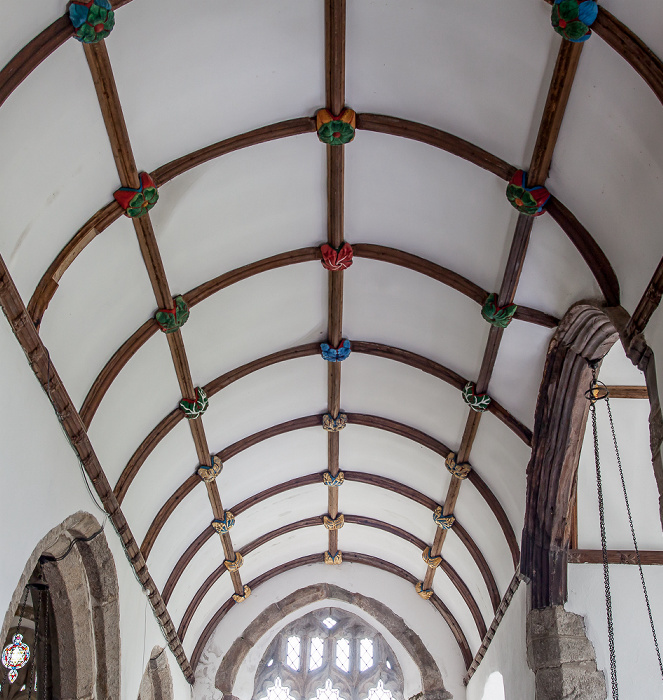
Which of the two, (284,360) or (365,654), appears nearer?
(284,360)

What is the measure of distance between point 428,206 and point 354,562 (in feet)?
25.0

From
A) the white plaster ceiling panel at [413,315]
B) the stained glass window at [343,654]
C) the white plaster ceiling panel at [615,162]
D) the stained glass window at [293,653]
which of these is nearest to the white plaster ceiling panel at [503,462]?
the white plaster ceiling panel at [413,315]

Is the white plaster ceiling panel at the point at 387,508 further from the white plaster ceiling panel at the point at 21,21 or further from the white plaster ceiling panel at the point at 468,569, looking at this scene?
the white plaster ceiling panel at the point at 21,21

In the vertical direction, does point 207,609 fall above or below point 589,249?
below

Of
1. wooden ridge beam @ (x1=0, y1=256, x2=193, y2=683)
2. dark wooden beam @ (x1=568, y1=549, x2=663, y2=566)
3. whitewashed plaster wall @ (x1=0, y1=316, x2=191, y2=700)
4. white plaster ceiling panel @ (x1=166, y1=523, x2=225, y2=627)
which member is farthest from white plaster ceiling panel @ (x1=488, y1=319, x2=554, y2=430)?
white plaster ceiling panel @ (x1=166, y1=523, x2=225, y2=627)

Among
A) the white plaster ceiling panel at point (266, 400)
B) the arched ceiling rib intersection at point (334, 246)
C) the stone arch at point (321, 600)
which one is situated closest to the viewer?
the arched ceiling rib intersection at point (334, 246)

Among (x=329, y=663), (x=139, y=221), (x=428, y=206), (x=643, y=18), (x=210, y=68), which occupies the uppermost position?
(x=428, y=206)

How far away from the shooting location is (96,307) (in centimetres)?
556

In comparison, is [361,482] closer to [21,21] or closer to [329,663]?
[329,663]

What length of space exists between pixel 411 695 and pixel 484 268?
7.68 m

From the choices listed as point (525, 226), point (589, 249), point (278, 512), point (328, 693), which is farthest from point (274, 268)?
point (328, 693)

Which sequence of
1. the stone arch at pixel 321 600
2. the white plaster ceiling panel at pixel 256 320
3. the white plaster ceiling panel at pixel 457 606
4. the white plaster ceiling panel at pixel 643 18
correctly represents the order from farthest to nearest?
the stone arch at pixel 321 600
the white plaster ceiling panel at pixel 457 606
the white plaster ceiling panel at pixel 256 320
the white plaster ceiling panel at pixel 643 18

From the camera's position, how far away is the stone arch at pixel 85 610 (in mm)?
6152

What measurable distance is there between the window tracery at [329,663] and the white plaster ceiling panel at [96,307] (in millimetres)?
7515
